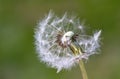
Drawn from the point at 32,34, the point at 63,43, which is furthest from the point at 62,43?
the point at 32,34

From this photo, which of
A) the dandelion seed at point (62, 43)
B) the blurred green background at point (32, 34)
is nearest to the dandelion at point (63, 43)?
the dandelion seed at point (62, 43)

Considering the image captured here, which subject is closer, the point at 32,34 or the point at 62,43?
the point at 62,43

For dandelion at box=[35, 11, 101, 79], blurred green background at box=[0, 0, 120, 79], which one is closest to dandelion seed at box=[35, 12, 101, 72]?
dandelion at box=[35, 11, 101, 79]

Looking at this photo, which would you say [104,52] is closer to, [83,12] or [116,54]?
[116,54]

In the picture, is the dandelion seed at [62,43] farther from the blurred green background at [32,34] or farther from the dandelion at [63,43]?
the blurred green background at [32,34]

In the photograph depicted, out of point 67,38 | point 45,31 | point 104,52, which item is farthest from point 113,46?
point 67,38

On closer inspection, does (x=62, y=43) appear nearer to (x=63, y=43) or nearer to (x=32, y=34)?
(x=63, y=43)
